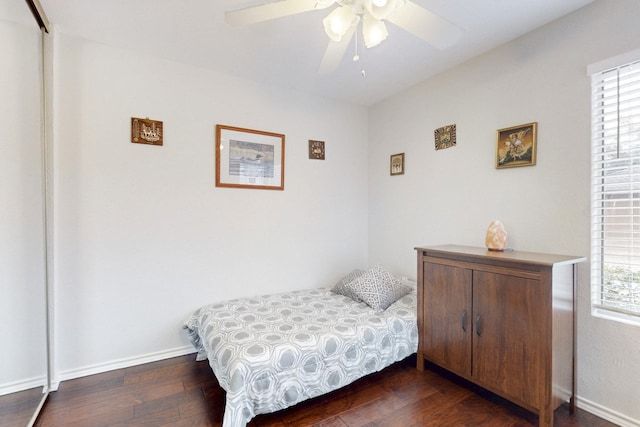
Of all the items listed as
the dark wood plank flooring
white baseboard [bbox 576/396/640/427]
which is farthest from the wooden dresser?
the dark wood plank flooring

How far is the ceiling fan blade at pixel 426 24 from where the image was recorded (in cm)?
131

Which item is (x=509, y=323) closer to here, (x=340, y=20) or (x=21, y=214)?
(x=340, y=20)

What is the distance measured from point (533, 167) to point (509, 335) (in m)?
1.11

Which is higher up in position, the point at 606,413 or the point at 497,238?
the point at 497,238

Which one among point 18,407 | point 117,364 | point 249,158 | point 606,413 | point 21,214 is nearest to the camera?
point 18,407

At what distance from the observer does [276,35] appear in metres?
2.06

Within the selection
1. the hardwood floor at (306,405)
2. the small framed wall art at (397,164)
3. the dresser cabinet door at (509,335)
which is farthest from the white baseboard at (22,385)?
the small framed wall art at (397,164)

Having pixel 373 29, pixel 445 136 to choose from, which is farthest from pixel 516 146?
pixel 373 29

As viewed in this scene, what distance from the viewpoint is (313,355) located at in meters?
1.79

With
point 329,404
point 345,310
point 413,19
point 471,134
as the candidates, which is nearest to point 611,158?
point 471,134

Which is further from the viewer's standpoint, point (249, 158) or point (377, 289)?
point (249, 158)

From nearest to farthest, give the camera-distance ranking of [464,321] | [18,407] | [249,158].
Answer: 1. [18,407]
2. [464,321]
3. [249,158]

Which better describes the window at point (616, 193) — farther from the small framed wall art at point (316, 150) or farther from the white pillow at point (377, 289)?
the small framed wall art at point (316, 150)

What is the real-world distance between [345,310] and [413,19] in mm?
1917
